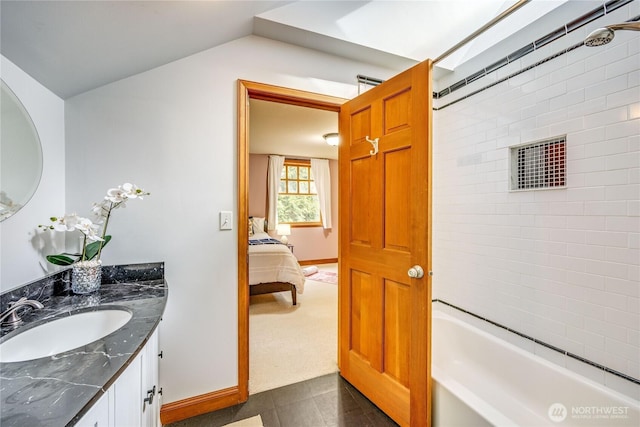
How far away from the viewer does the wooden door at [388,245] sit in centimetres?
140

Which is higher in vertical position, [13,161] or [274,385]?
[13,161]

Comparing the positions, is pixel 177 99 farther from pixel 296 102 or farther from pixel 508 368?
pixel 508 368

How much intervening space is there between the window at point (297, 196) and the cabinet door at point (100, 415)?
5.37 meters

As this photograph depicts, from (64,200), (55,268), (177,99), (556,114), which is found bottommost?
(55,268)

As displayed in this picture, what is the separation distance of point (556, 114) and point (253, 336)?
2897 mm

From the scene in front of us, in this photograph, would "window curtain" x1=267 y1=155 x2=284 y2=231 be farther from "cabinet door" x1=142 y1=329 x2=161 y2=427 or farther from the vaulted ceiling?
"cabinet door" x1=142 y1=329 x2=161 y2=427

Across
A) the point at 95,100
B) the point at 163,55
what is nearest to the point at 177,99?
the point at 163,55

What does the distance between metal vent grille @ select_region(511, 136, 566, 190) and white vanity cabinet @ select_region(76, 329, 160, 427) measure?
2.19m

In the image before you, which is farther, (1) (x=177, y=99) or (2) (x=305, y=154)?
(2) (x=305, y=154)

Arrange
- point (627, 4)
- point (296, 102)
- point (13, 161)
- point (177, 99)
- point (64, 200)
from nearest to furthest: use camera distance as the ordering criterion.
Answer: point (13, 161) → point (627, 4) → point (64, 200) → point (177, 99) → point (296, 102)

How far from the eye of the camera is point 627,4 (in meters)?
1.28

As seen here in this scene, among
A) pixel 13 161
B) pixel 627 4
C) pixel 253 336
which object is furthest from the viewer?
pixel 253 336

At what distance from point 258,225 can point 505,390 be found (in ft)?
15.4

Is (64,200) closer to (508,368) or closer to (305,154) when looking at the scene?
(508,368)
